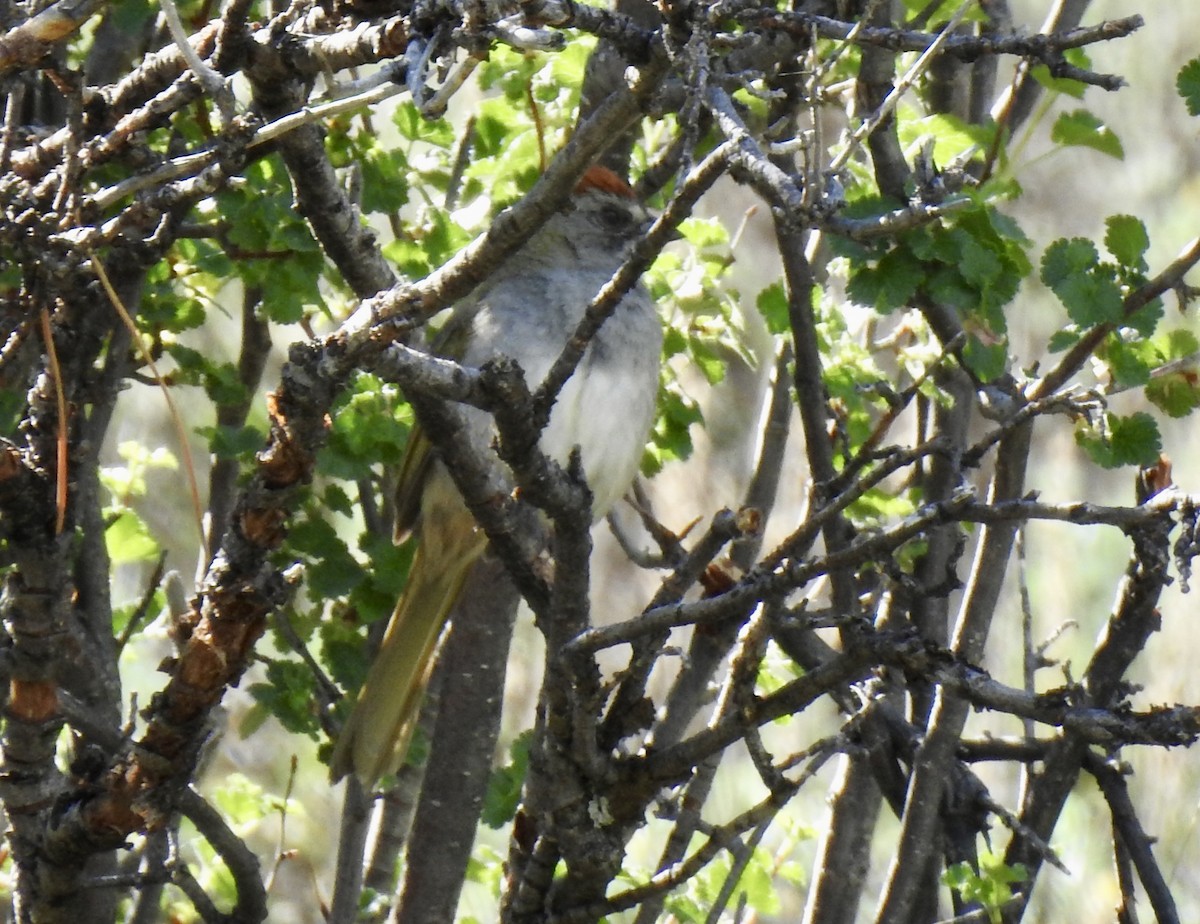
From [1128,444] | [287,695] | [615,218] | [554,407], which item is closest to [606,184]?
[615,218]

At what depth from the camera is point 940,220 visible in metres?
2.82

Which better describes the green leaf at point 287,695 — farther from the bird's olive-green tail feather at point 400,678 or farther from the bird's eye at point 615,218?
the bird's eye at point 615,218

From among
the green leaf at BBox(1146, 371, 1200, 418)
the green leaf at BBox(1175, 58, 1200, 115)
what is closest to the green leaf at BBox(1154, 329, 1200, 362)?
the green leaf at BBox(1146, 371, 1200, 418)

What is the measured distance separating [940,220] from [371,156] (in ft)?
4.61

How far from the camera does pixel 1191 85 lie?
271 centimetres

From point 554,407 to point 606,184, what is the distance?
0.74 meters

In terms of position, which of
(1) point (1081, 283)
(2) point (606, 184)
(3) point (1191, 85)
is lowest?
(1) point (1081, 283)

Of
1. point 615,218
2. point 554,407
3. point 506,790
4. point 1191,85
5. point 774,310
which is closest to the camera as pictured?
point 1191,85

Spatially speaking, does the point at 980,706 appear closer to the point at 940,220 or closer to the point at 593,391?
the point at 940,220

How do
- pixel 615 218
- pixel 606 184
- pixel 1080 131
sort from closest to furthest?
1. pixel 1080 131
2. pixel 606 184
3. pixel 615 218

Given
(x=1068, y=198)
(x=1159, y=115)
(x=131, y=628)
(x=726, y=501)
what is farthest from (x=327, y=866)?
(x=1159, y=115)

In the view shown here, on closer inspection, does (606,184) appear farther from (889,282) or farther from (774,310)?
(889,282)

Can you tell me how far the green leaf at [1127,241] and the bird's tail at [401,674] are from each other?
1929 mm

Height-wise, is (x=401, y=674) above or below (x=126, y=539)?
below
